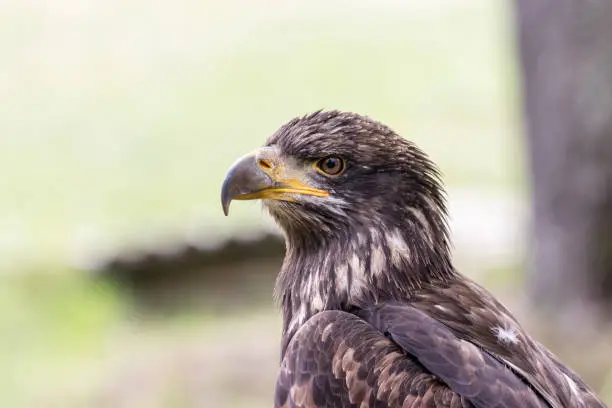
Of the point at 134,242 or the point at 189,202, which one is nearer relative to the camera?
the point at 134,242

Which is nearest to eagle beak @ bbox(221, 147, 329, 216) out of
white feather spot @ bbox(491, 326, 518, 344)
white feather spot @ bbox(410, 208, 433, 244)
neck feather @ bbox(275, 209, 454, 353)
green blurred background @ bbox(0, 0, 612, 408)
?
neck feather @ bbox(275, 209, 454, 353)

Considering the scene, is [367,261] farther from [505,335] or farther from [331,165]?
[505,335]

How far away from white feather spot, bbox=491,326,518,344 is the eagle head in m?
0.37

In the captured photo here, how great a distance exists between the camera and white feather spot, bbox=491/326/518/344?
156 inches

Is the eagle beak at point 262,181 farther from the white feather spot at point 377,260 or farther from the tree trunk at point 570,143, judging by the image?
the tree trunk at point 570,143

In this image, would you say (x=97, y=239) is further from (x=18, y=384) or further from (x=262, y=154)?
(x=262, y=154)

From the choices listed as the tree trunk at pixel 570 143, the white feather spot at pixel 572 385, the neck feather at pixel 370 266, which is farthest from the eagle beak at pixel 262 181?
the tree trunk at pixel 570 143

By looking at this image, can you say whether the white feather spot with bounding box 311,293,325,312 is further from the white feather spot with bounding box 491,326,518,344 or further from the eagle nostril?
the white feather spot with bounding box 491,326,518,344

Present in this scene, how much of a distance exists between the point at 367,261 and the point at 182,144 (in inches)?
474

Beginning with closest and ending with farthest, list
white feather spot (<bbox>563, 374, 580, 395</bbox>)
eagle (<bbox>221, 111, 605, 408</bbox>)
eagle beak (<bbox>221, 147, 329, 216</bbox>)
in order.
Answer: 1. eagle (<bbox>221, 111, 605, 408</bbox>)
2. white feather spot (<bbox>563, 374, 580, 395</bbox>)
3. eagle beak (<bbox>221, 147, 329, 216</bbox>)

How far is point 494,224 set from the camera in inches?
492

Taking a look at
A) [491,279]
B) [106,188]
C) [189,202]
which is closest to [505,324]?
[491,279]

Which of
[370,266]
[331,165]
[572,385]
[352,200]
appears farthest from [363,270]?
[572,385]

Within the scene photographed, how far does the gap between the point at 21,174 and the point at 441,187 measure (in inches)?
464
